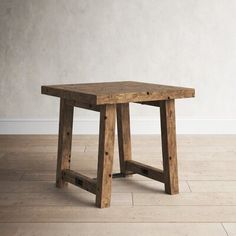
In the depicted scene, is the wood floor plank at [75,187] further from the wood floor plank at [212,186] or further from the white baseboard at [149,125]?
the white baseboard at [149,125]

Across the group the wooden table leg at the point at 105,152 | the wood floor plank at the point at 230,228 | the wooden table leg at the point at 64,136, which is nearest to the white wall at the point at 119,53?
the wooden table leg at the point at 64,136

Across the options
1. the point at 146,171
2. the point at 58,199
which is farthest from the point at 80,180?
the point at 146,171

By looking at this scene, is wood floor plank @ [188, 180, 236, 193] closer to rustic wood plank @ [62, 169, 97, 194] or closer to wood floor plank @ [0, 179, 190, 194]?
wood floor plank @ [0, 179, 190, 194]

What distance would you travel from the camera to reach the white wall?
12.3ft

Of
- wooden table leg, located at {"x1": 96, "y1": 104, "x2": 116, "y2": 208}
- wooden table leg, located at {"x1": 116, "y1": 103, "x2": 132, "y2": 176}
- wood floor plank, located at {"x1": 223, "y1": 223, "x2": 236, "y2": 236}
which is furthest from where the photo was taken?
wooden table leg, located at {"x1": 116, "y1": 103, "x2": 132, "y2": 176}

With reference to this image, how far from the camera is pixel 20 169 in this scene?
281 centimetres

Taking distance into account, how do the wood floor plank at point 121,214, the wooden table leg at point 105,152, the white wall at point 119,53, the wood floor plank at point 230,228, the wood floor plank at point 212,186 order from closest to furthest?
the wood floor plank at point 230,228, the wood floor plank at point 121,214, the wooden table leg at point 105,152, the wood floor plank at point 212,186, the white wall at point 119,53

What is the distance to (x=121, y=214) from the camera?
2051 millimetres

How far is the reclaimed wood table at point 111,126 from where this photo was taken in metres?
2.10

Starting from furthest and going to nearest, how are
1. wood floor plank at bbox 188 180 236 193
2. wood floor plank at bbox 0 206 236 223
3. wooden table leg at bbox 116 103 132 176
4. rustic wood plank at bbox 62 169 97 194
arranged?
→ wooden table leg at bbox 116 103 132 176, wood floor plank at bbox 188 180 236 193, rustic wood plank at bbox 62 169 97 194, wood floor plank at bbox 0 206 236 223

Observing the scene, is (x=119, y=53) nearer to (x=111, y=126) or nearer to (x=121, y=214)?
(x=111, y=126)

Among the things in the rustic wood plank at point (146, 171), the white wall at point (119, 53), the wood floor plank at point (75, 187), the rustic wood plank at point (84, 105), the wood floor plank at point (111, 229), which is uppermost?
the white wall at point (119, 53)

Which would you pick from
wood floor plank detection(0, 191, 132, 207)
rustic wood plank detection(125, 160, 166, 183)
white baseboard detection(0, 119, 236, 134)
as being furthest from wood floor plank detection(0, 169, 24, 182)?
white baseboard detection(0, 119, 236, 134)

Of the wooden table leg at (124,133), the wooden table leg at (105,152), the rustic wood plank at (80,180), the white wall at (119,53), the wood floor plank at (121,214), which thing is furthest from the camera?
the white wall at (119,53)
